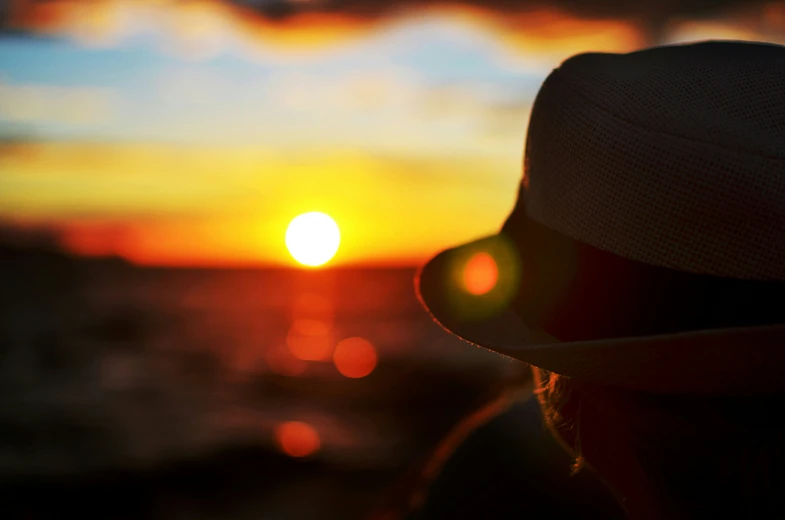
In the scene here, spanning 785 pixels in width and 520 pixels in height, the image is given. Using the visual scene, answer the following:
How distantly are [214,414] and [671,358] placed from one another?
59.5ft

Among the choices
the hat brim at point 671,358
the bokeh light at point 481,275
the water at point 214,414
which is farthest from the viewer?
the water at point 214,414

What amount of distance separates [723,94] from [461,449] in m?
1.34

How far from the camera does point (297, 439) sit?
1622cm

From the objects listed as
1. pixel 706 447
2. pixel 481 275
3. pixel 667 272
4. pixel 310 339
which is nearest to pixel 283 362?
pixel 310 339

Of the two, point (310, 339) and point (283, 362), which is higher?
point (283, 362)

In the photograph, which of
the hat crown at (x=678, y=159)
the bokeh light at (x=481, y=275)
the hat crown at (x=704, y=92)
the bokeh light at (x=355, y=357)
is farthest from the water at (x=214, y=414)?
the hat crown at (x=704, y=92)

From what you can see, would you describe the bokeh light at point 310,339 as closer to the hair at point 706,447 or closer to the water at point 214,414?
the water at point 214,414

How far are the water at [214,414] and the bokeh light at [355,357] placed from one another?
0.29 metres

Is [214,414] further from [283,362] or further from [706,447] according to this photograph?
[706,447]

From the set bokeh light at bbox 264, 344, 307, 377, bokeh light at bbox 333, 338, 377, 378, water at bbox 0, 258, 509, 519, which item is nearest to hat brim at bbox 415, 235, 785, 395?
water at bbox 0, 258, 509, 519

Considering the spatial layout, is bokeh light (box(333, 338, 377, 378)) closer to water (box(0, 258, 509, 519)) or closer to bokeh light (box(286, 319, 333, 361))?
water (box(0, 258, 509, 519))

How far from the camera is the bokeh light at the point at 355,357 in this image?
28216 millimetres

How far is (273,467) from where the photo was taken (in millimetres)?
13750

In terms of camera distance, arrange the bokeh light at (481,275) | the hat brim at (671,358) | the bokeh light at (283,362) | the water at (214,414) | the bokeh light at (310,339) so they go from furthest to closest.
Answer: the bokeh light at (310,339) → the bokeh light at (283,362) → the water at (214,414) → the bokeh light at (481,275) → the hat brim at (671,358)
